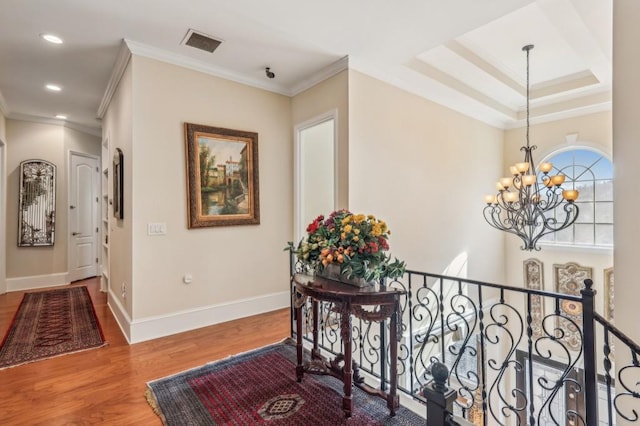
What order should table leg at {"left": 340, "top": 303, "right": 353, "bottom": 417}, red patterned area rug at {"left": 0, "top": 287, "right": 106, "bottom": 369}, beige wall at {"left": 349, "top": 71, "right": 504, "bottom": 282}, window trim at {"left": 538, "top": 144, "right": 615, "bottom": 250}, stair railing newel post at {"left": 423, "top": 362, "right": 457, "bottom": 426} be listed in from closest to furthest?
stair railing newel post at {"left": 423, "top": 362, "right": 457, "bottom": 426}, table leg at {"left": 340, "top": 303, "right": 353, "bottom": 417}, red patterned area rug at {"left": 0, "top": 287, "right": 106, "bottom": 369}, beige wall at {"left": 349, "top": 71, "right": 504, "bottom": 282}, window trim at {"left": 538, "top": 144, "right": 615, "bottom": 250}

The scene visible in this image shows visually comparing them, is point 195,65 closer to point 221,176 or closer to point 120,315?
point 221,176

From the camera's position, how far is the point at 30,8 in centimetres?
258

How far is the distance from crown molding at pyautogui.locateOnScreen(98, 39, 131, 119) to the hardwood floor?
289 centimetres

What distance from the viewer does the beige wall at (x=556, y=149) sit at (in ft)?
16.2

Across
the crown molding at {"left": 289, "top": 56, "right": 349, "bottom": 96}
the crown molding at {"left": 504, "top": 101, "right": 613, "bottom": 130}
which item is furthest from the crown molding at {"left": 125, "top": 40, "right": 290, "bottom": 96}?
the crown molding at {"left": 504, "top": 101, "right": 613, "bottom": 130}

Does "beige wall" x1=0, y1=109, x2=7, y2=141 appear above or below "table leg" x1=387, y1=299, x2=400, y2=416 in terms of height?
above

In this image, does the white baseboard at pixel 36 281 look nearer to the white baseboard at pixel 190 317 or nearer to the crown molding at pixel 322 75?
the white baseboard at pixel 190 317

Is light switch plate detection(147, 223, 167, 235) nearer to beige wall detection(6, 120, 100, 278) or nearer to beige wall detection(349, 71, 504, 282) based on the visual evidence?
beige wall detection(349, 71, 504, 282)

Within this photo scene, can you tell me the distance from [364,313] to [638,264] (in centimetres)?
158

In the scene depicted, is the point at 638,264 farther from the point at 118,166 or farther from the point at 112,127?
the point at 112,127

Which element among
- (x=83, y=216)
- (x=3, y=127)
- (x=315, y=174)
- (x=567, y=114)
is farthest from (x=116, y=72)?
(x=567, y=114)

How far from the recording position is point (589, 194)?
5.19m

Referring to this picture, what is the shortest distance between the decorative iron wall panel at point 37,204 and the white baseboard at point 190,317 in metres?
2.52

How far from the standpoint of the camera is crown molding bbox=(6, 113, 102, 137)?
17.4ft
